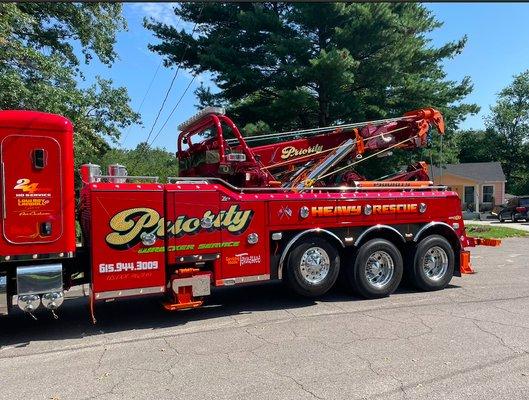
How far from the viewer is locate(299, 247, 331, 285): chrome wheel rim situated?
25.3 ft

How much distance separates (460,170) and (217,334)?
45.6 metres

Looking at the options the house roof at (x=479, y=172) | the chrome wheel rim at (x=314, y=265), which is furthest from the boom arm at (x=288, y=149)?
the house roof at (x=479, y=172)

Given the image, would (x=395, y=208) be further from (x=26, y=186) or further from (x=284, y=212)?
(x=26, y=186)

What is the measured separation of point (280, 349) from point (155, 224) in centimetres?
235

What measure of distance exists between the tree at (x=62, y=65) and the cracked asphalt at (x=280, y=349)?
5908 mm

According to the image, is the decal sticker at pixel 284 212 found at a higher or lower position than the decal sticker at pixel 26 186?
lower

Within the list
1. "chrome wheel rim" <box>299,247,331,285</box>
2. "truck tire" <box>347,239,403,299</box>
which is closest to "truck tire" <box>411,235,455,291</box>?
"truck tire" <box>347,239,403,299</box>

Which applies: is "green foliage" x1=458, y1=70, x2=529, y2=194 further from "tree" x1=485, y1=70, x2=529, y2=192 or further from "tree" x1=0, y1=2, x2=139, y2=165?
"tree" x1=0, y1=2, x2=139, y2=165

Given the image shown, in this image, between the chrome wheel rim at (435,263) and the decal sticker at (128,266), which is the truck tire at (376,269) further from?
the decal sticker at (128,266)

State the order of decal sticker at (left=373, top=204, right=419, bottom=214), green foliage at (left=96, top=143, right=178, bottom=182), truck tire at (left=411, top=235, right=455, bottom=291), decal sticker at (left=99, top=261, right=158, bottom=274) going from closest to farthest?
decal sticker at (left=99, top=261, right=158, bottom=274) < decal sticker at (left=373, top=204, right=419, bottom=214) < truck tire at (left=411, top=235, right=455, bottom=291) < green foliage at (left=96, top=143, right=178, bottom=182)

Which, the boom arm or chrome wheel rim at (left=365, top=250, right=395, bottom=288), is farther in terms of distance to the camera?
chrome wheel rim at (left=365, top=250, right=395, bottom=288)

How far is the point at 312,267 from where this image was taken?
7789 mm

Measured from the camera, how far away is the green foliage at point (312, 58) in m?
17.5

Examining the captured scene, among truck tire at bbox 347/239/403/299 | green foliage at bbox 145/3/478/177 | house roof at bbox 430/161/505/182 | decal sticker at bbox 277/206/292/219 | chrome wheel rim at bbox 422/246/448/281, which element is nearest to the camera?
decal sticker at bbox 277/206/292/219
